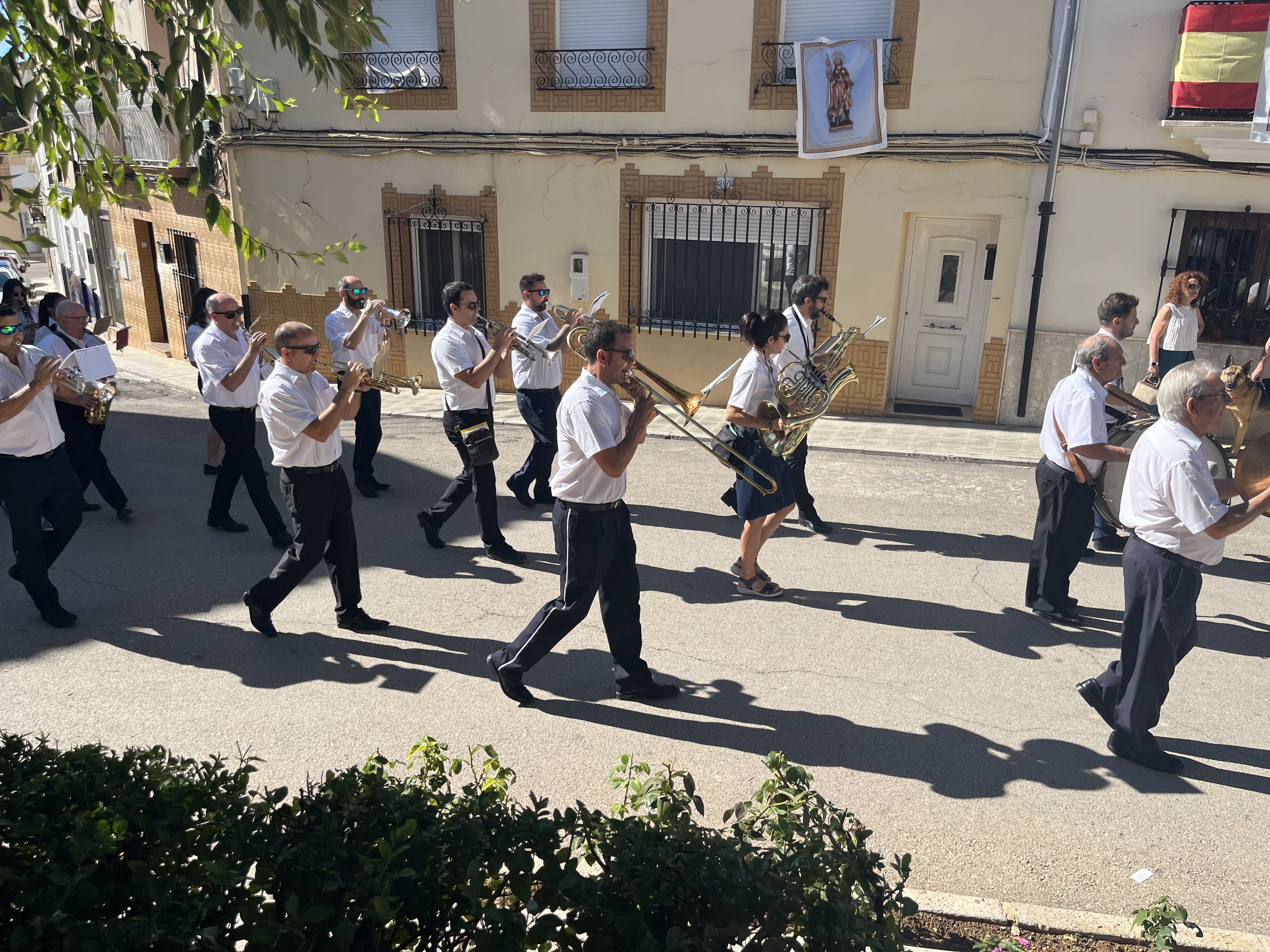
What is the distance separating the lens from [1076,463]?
205 inches

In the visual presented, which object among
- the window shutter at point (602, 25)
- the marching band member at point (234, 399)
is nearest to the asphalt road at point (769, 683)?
the marching band member at point (234, 399)

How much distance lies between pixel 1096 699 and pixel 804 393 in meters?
2.55

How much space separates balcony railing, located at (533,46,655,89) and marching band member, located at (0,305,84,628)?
294 inches

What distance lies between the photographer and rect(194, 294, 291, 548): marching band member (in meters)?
6.59

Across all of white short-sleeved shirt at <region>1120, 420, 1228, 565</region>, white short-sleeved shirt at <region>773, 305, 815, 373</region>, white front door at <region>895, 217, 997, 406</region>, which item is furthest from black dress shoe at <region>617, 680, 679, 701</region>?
white front door at <region>895, 217, 997, 406</region>

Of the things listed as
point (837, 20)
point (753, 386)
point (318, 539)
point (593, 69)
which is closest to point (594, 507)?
point (318, 539)

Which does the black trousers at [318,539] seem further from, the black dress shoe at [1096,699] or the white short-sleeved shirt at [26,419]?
the black dress shoe at [1096,699]

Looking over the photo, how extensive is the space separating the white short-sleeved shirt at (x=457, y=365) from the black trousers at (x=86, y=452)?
2.65 metres

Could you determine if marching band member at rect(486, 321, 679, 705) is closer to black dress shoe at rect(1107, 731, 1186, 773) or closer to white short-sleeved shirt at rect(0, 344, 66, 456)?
black dress shoe at rect(1107, 731, 1186, 773)

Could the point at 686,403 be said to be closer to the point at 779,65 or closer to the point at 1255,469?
the point at 1255,469

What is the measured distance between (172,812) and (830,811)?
1710 mm

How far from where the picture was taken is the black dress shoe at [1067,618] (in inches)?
221

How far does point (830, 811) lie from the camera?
264cm

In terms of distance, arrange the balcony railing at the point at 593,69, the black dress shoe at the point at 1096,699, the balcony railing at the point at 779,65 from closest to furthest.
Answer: the black dress shoe at the point at 1096,699, the balcony railing at the point at 779,65, the balcony railing at the point at 593,69
